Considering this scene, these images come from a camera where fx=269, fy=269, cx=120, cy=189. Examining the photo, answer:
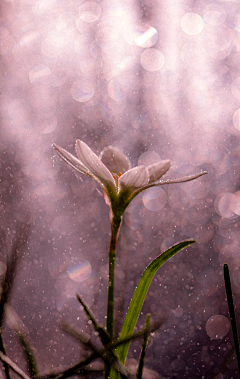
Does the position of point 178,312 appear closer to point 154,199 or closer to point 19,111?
point 154,199

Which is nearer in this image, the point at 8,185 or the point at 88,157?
the point at 88,157

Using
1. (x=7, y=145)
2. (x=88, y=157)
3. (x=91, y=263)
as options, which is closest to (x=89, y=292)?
(x=91, y=263)

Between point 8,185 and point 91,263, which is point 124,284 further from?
point 8,185

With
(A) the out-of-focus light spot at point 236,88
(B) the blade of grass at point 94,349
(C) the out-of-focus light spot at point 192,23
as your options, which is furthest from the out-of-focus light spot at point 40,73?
(B) the blade of grass at point 94,349

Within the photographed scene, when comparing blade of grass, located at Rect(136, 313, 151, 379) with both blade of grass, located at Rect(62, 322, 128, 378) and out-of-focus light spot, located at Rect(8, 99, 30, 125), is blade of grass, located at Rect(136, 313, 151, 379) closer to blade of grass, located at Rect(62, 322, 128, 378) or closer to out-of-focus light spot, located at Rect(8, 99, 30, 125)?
blade of grass, located at Rect(62, 322, 128, 378)

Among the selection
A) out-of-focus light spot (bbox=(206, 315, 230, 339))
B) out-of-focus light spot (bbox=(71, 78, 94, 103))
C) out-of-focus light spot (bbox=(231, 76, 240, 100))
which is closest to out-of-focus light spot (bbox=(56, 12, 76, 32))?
out-of-focus light spot (bbox=(71, 78, 94, 103))

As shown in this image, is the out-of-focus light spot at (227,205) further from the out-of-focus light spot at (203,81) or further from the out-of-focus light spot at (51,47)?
the out-of-focus light spot at (51,47)

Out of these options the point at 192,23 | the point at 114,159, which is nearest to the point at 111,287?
the point at 114,159

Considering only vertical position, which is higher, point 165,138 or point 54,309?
point 165,138
